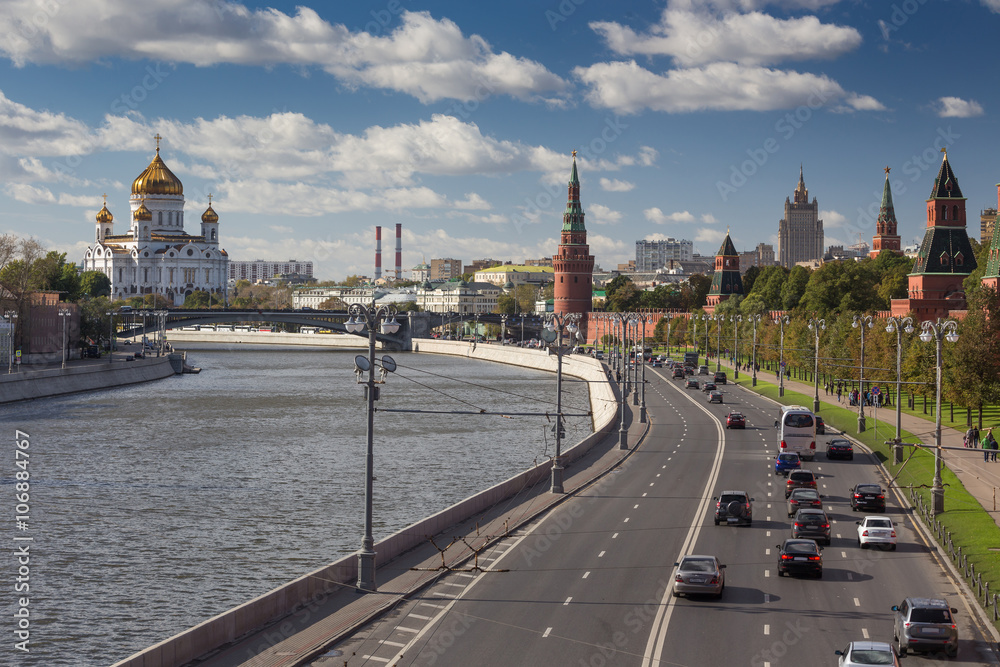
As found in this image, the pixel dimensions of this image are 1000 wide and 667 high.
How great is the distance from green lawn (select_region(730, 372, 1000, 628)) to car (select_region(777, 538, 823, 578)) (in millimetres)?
3593

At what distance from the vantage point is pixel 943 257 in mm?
84750

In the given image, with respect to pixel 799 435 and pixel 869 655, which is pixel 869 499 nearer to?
pixel 799 435

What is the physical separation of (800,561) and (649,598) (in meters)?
3.99

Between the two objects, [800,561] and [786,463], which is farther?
[786,463]

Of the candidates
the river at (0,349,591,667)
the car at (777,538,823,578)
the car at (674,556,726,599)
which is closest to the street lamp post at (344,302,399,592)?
the river at (0,349,591,667)

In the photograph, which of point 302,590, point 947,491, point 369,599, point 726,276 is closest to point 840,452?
point 947,491

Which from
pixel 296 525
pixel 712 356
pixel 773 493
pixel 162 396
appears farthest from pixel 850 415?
pixel 712 356

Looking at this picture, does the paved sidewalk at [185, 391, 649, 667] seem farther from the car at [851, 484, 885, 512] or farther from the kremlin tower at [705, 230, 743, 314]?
the kremlin tower at [705, 230, 743, 314]

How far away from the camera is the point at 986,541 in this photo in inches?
1048

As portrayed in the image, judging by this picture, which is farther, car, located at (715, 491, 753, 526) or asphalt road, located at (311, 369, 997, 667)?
car, located at (715, 491, 753, 526)

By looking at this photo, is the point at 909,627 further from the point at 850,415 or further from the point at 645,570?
the point at 850,415

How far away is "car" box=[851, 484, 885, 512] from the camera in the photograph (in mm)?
31922

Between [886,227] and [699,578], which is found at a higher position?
[886,227]

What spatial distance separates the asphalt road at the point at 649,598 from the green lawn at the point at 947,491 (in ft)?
3.18
